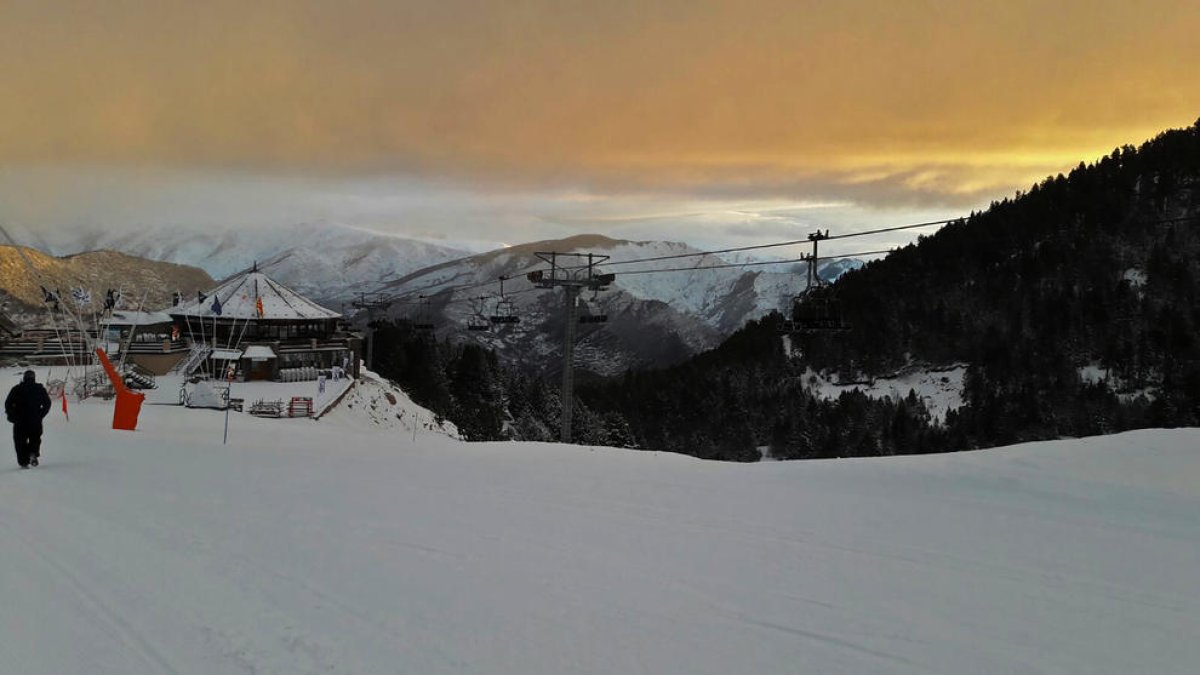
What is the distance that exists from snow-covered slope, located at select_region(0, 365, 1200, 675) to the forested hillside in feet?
249

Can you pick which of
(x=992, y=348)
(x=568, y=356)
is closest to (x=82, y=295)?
(x=568, y=356)

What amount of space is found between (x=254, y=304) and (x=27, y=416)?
4985cm

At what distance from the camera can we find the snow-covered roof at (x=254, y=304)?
56719mm

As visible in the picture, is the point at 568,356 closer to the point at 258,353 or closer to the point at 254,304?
the point at 258,353

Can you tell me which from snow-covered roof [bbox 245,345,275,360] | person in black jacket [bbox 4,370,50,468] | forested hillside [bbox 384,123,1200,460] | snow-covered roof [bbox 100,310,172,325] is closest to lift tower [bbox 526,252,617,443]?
person in black jacket [bbox 4,370,50,468]

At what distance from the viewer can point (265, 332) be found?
58.8 metres

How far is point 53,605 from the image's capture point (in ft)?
17.7

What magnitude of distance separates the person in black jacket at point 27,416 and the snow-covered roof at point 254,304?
47.5m

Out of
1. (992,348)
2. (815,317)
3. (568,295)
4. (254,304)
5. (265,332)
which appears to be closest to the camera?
(568,295)

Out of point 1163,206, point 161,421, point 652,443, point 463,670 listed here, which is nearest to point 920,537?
point 463,670

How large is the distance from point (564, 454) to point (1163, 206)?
7357 inches

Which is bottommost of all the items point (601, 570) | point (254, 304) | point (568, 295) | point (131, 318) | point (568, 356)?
point (601, 570)

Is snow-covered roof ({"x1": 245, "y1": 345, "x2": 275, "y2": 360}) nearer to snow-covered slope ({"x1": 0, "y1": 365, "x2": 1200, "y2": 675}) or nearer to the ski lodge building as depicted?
the ski lodge building

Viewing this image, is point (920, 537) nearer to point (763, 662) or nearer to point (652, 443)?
point (763, 662)
